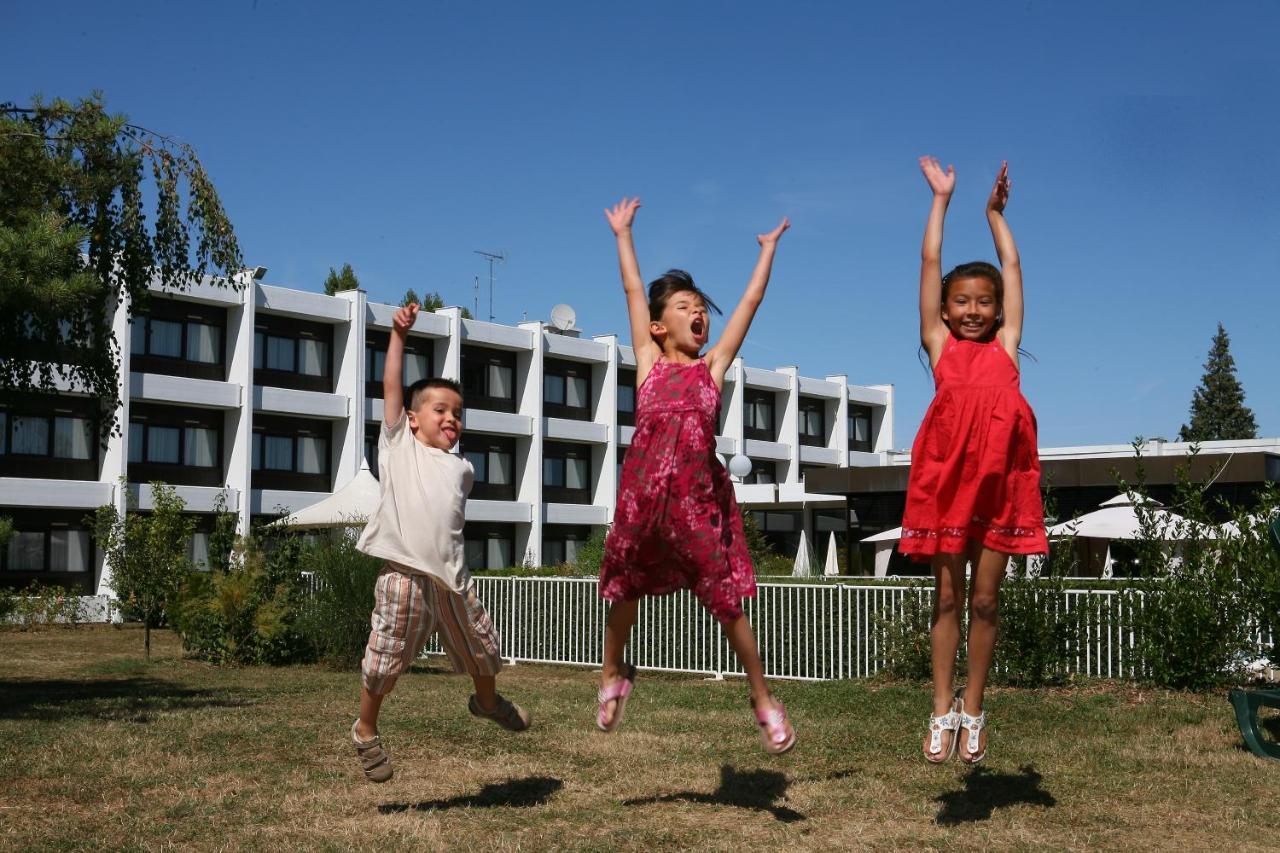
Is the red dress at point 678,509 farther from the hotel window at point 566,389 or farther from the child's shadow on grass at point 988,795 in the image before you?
the hotel window at point 566,389

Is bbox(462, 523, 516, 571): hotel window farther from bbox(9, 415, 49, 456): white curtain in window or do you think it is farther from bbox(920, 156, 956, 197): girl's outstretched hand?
bbox(920, 156, 956, 197): girl's outstretched hand

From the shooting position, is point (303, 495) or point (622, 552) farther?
point (303, 495)

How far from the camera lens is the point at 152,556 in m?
22.2

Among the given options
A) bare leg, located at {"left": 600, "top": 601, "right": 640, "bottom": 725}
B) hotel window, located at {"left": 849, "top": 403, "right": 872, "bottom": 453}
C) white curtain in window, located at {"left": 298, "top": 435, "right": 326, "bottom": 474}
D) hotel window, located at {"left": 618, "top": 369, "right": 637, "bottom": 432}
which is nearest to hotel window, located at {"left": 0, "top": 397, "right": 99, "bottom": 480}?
white curtain in window, located at {"left": 298, "top": 435, "right": 326, "bottom": 474}

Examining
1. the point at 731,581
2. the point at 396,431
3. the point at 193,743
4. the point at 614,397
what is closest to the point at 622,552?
the point at 731,581

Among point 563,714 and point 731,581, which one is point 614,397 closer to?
point 563,714

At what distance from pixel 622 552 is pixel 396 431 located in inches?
51.8

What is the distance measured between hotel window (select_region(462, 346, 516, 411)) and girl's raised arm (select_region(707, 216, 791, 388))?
4437 cm

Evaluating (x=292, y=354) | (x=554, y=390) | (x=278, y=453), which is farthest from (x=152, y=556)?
Answer: (x=554, y=390)

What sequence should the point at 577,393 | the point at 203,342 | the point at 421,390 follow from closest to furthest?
the point at 421,390 → the point at 203,342 → the point at 577,393

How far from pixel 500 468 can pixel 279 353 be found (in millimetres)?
10923

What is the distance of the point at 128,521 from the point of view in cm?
2358

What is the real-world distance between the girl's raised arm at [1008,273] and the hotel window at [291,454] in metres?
40.1

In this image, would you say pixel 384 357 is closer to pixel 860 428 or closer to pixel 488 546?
pixel 488 546
